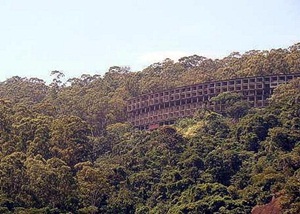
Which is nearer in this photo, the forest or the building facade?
the forest

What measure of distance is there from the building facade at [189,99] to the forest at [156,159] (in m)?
1.71

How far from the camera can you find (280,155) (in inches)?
1694

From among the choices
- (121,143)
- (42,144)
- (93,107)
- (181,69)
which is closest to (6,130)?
(42,144)

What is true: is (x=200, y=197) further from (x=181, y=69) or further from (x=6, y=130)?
(x=181, y=69)

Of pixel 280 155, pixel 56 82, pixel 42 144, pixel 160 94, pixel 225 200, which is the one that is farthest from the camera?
pixel 56 82

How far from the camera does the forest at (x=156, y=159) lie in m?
41.2

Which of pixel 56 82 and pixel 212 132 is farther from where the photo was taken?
pixel 56 82

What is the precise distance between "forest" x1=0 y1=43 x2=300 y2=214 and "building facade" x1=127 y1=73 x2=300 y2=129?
1.71 m

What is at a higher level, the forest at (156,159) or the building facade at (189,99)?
the building facade at (189,99)

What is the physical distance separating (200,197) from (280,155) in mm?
6045

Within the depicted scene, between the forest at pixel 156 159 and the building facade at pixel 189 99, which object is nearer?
the forest at pixel 156 159

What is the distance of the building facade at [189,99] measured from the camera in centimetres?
5844

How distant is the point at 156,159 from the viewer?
162 ft

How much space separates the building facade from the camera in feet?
192
